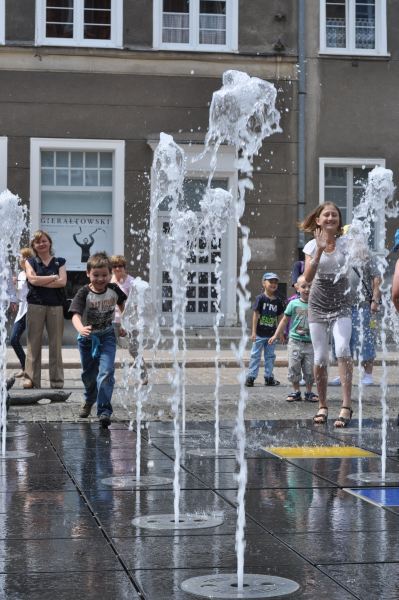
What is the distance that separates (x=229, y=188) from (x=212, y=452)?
A: 49.9ft

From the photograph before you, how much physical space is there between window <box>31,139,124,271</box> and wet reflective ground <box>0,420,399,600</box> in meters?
13.6

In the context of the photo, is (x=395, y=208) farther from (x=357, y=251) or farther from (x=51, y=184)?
(x=357, y=251)

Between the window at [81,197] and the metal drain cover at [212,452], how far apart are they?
47.1ft

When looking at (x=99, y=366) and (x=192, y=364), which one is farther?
(x=192, y=364)

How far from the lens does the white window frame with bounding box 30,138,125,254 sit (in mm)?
22766

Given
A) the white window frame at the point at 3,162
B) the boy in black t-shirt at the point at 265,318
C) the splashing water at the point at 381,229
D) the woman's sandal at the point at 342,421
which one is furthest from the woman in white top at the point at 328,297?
the white window frame at the point at 3,162

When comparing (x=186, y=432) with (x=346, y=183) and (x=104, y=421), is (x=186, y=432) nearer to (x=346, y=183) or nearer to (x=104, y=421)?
(x=104, y=421)

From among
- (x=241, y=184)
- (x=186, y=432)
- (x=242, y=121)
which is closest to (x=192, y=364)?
(x=186, y=432)

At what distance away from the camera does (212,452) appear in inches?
340

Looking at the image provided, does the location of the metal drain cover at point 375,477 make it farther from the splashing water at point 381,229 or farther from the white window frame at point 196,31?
the white window frame at point 196,31

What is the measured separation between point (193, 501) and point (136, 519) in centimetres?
59

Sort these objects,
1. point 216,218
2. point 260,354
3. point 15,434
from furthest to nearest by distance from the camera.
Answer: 1. point 216,218
2. point 260,354
3. point 15,434

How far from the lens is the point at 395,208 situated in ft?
81.8

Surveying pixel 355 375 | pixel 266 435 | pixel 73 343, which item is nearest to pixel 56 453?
pixel 266 435
